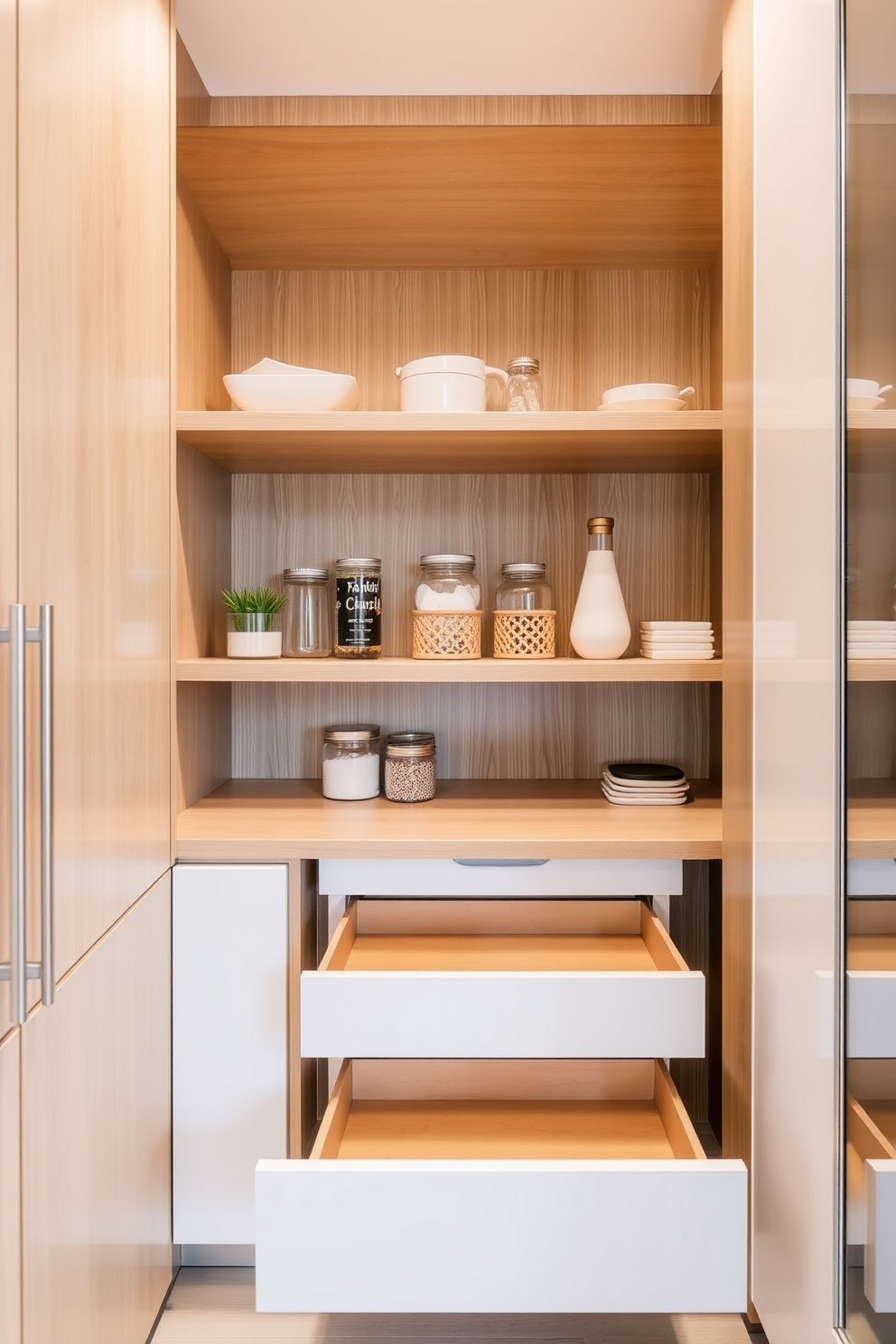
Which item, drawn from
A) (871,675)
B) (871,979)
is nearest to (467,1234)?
(871,979)

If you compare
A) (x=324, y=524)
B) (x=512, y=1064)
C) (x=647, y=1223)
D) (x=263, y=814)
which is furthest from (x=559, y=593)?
(x=647, y=1223)

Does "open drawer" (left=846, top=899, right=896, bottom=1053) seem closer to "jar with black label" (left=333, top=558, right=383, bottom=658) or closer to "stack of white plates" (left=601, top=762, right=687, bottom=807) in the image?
"stack of white plates" (left=601, top=762, right=687, bottom=807)

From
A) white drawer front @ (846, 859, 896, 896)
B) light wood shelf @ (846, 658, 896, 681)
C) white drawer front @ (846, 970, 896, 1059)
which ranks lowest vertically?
white drawer front @ (846, 970, 896, 1059)

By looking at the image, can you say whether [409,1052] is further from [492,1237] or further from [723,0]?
[723,0]

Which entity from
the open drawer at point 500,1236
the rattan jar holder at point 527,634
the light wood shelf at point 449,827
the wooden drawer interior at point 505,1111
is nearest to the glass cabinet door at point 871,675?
the open drawer at point 500,1236

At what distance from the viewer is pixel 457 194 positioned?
5.71 ft

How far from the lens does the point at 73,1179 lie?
1.09 metres

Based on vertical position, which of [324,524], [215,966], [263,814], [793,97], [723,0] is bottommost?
[215,966]

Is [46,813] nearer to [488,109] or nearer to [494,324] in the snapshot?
[494,324]

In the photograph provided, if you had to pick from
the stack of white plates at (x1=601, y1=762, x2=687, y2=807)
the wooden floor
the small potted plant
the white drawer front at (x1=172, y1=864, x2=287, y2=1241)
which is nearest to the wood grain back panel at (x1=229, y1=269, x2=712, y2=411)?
the small potted plant

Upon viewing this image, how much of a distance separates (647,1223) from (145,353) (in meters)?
1.32

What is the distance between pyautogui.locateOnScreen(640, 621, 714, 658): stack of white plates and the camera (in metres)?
1.73

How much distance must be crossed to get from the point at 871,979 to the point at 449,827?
761 millimetres

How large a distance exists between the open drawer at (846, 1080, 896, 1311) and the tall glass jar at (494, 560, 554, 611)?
1.03 m
